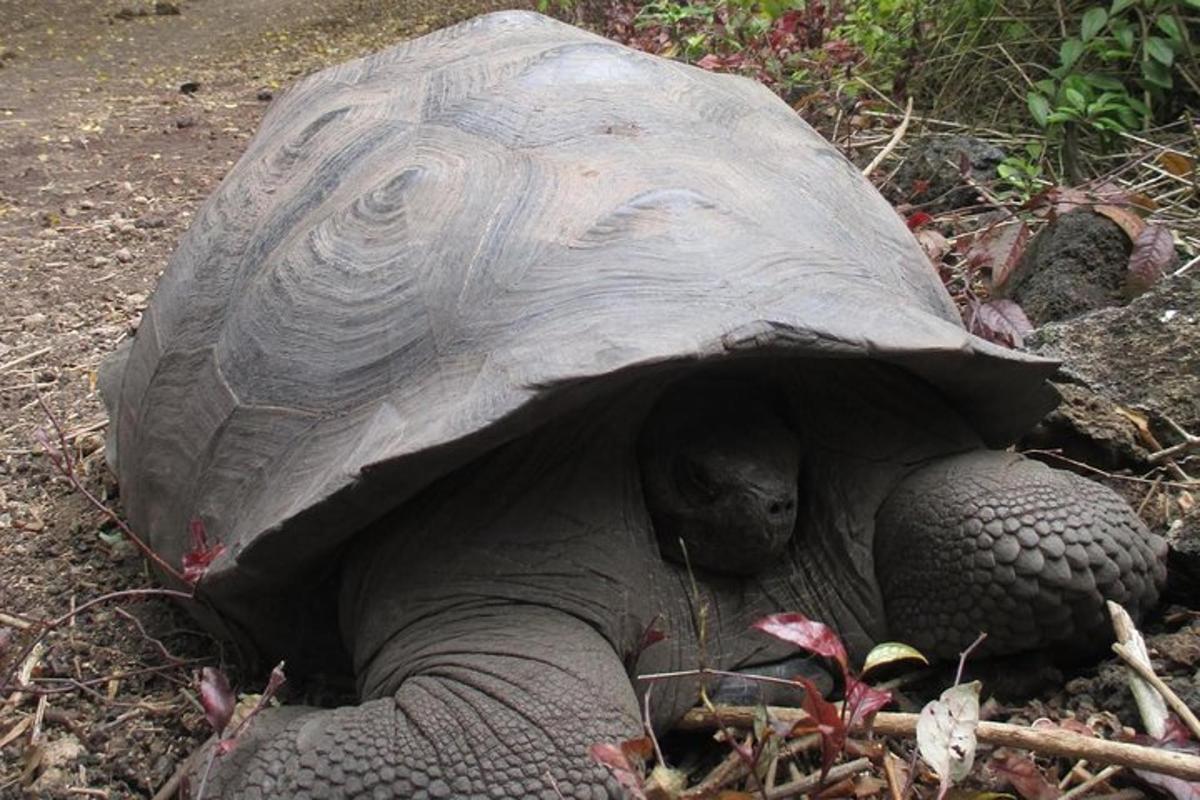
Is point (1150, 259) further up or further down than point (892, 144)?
further up

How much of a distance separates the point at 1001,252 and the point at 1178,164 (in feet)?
2.77

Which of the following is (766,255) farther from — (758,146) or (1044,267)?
(1044,267)

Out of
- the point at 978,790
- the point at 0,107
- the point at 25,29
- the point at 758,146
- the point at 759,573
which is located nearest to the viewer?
the point at 978,790

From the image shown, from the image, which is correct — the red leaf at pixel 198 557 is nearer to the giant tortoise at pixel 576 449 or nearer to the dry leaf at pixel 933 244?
the giant tortoise at pixel 576 449

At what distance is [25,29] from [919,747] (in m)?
9.91

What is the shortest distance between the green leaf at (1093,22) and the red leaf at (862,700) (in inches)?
117

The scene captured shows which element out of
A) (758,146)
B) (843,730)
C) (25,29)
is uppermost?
(758,146)

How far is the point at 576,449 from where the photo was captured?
1827 millimetres

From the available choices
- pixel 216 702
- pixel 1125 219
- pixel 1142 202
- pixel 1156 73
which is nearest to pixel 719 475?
pixel 216 702

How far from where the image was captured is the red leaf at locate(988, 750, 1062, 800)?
162 centimetres

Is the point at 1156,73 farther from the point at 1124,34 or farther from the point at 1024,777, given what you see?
the point at 1024,777

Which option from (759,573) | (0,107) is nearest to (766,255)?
(759,573)

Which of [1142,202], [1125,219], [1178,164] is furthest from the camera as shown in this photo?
[1178,164]

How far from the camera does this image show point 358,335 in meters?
1.89
